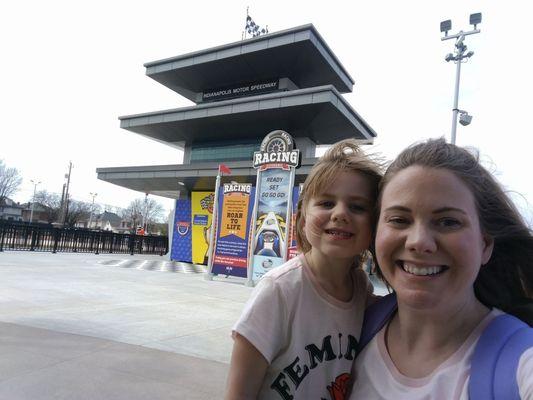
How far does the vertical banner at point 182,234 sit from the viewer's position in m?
23.3

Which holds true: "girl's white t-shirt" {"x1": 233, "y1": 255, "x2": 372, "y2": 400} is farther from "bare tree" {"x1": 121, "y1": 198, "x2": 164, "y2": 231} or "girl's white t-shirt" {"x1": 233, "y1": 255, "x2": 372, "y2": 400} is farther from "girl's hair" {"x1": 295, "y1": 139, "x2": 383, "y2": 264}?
"bare tree" {"x1": 121, "y1": 198, "x2": 164, "y2": 231}

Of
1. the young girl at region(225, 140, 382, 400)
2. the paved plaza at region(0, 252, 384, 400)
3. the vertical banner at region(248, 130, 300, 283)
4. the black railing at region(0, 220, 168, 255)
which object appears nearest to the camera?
the young girl at region(225, 140, 382, 400)

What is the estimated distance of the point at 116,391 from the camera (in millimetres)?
3223

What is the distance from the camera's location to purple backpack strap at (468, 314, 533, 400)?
954mm

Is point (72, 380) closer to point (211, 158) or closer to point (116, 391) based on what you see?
point (116, 391)

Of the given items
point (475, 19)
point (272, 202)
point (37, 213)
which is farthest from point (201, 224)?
point (37, 213)

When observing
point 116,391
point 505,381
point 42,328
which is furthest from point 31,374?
point 505,381

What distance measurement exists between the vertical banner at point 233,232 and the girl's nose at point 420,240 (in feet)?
42.3

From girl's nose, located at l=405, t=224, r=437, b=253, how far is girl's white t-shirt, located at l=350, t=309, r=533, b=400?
0.33m

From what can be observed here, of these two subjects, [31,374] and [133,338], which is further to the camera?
[133,338]

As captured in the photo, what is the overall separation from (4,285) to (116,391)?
7012 millimetres

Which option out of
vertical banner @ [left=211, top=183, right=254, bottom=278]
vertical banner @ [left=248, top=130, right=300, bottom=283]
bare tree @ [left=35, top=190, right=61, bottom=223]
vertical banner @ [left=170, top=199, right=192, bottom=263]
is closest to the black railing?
vertical banner @ [left=170, top=199, right=192, bottom=263]

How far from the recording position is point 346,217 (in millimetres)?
1595

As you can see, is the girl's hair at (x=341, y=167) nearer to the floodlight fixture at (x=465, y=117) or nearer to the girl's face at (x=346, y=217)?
the girl's face at (x=346, y=217)
